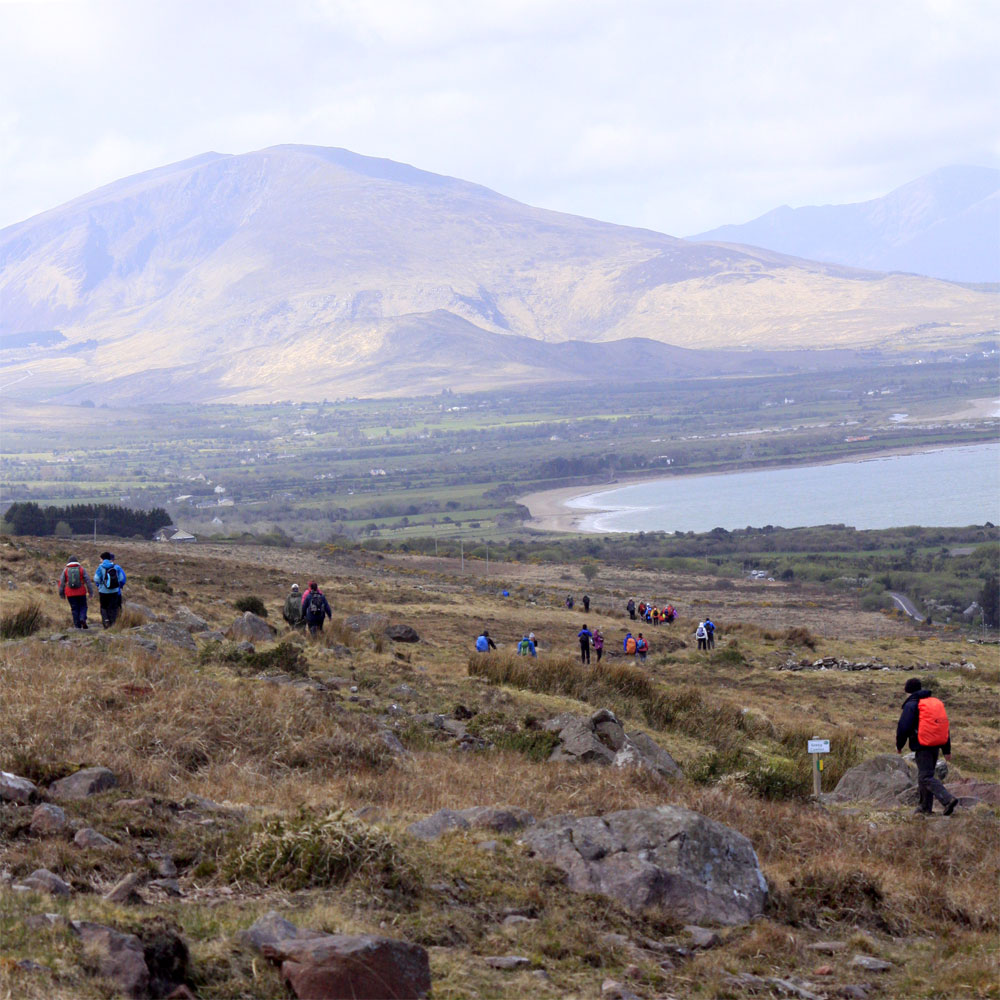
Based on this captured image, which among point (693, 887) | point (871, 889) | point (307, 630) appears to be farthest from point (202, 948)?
point (307, 630)

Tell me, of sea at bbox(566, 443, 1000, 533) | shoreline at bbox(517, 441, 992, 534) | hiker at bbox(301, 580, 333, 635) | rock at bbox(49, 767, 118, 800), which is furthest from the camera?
shoreline at bbox(517, 441, 992, 534)

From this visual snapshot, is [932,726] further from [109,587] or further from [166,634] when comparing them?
[109,587]

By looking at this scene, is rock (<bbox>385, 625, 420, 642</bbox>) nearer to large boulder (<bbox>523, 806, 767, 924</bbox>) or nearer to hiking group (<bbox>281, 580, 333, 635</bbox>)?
hiking group (<bbox>281, 580, 333, 635</bbox>)

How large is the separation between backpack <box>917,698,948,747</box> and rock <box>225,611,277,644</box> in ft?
31.5

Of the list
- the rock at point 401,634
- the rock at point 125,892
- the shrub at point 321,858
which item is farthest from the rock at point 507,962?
the rock at point 401,634

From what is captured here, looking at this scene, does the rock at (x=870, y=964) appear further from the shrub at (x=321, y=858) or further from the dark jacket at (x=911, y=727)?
the dark jacket at (x=911, y=727)

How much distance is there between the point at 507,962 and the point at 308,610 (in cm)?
1301

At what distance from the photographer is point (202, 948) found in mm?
5082

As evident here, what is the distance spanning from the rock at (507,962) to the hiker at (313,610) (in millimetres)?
12690

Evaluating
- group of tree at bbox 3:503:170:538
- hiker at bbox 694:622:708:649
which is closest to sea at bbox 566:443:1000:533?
group of tree at bbox 3:503:170:538

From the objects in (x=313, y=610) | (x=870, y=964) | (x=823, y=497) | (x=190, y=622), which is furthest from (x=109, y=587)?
(x=823, y=497)

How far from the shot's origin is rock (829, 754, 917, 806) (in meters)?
11.0

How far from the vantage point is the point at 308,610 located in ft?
59.8

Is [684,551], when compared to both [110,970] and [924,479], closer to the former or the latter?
[924,479]
